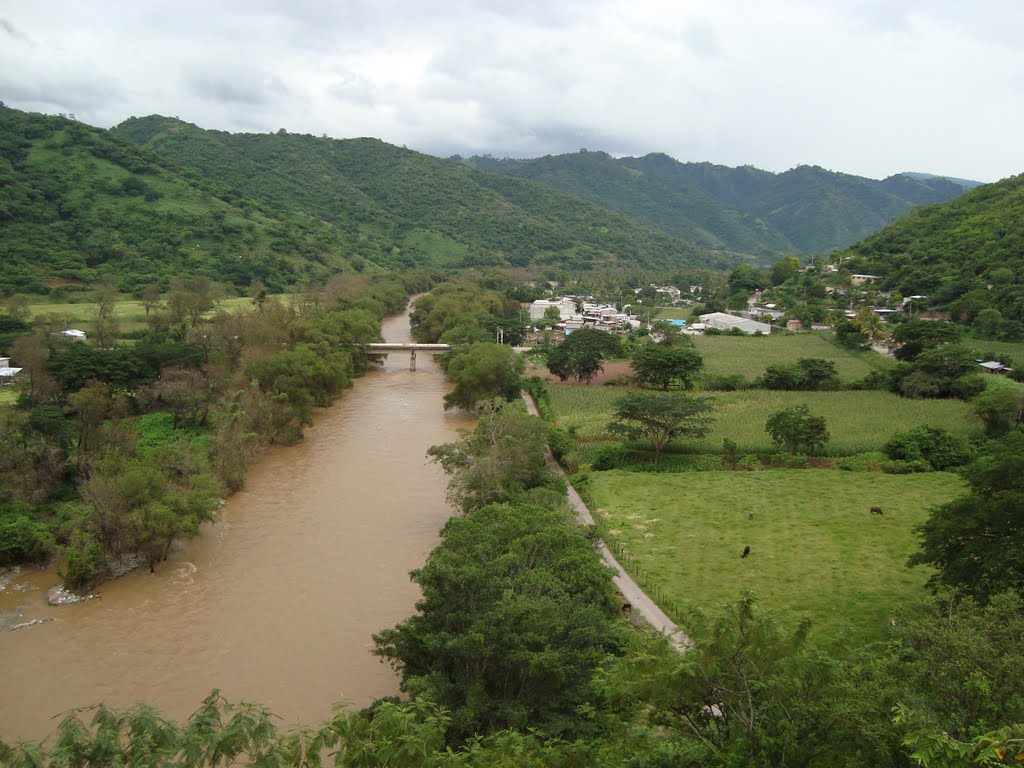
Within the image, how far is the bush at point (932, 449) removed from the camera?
32.0m

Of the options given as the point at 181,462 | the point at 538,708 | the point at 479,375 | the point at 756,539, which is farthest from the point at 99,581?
the point at 479,375

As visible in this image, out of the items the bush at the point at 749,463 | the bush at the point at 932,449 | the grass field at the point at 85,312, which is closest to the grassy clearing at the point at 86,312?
the grass field at the point at 85,312

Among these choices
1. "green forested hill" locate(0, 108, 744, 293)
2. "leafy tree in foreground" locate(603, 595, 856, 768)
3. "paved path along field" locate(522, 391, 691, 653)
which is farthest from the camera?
"green forested hill" locate(0, 108, 744, 293)

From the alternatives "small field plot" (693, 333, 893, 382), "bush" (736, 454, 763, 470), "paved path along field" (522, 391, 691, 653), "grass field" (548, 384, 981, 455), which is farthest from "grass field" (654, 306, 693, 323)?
"paved path along field" (522, 391, 691, 653)

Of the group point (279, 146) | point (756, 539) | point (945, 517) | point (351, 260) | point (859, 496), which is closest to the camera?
point (945, 517)

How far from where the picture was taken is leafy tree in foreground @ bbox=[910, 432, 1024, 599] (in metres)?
15.7

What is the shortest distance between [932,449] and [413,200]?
12834cm

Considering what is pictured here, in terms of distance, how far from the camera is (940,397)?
142 ft

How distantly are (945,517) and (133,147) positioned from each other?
107 m

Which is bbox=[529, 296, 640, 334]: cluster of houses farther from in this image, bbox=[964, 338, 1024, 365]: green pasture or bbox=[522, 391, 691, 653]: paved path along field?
bbox=[522, 391, 691, 653]: paved path along field

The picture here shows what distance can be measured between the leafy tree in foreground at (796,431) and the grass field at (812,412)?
2.55 ft

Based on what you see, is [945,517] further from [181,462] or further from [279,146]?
[279,146]

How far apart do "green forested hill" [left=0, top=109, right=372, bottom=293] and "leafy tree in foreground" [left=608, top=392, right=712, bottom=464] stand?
187 feet

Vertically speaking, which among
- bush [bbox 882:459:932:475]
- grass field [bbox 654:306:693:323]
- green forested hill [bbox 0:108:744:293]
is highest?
green forested hill [bbox 0:108:744:293]
